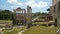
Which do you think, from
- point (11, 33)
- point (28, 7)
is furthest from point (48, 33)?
point (28, 7)

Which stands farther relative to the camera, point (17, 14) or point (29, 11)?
point (17, 14)

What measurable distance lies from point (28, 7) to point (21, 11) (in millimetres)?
8640

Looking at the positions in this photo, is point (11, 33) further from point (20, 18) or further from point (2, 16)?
point (2, 16)

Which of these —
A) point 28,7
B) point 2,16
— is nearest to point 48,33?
point 28,7

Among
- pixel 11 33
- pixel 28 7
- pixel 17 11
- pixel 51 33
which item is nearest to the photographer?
pixel 51 33

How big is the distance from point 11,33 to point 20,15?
1651 cm

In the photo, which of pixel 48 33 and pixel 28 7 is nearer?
pixel 48 33

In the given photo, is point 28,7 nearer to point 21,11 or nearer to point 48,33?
point 21,11

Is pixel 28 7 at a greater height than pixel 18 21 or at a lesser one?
greater

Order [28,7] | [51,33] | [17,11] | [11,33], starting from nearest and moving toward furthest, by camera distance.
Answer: [51,33], [11,33], [28,7], [17,11]

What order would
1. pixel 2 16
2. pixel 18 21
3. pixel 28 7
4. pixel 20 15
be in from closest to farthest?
pixel 28 7, pixel 18 21, pixel 20 15, pixel 2 16

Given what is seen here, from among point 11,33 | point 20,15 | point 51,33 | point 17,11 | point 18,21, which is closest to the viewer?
point 51,33

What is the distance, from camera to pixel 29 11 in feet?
80.7

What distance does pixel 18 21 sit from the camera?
1142 inches
